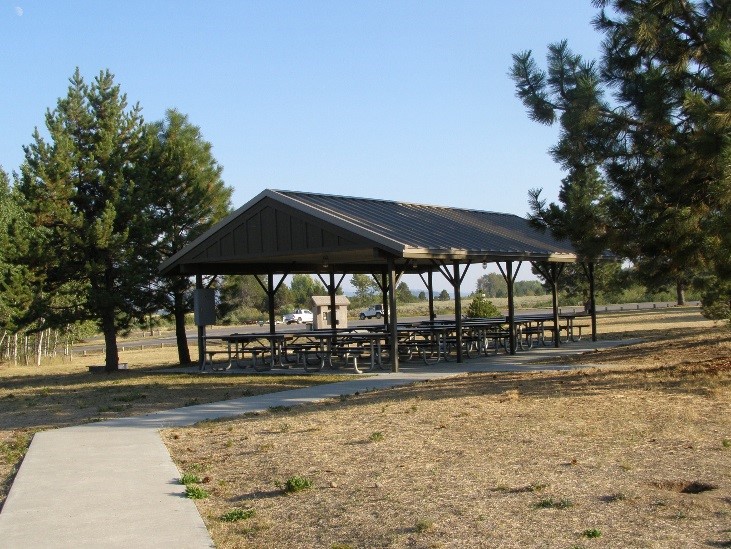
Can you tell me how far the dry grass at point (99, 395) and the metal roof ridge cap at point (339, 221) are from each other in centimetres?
301

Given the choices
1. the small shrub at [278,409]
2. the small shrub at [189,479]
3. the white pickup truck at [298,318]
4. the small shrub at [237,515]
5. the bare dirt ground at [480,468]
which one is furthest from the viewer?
the white pickup truck at [298,318]

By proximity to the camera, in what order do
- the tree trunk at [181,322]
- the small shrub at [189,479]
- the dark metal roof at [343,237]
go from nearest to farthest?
1. the small shrub at [189,479]
2. the dark metal roof at [343,237]
3. the tree trunk at [181,322]

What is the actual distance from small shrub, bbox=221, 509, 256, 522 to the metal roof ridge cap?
9878 mm

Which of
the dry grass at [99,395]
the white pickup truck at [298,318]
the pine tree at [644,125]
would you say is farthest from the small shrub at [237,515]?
the white pickup truck at [298,318]

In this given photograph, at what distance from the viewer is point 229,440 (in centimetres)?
972

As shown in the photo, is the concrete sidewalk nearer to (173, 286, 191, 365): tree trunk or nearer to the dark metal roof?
the dark metal roof

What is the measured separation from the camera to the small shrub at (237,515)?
615 cm

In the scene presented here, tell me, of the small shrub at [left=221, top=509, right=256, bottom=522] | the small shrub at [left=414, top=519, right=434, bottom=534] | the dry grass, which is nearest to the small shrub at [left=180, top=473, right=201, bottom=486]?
the small shrub at [left=221, top=509, right=256, bottom=522]

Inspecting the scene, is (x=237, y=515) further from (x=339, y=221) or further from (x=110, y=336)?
(x=110, y=336)

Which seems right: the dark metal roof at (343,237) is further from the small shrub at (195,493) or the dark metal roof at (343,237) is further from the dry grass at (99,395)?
the small shrub at (195,493)

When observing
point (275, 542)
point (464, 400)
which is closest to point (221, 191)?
point (464, 400)

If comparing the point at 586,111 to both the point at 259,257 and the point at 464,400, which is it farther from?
the point at 259,257

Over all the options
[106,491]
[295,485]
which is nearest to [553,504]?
[295,485]

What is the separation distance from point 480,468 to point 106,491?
130 inches
